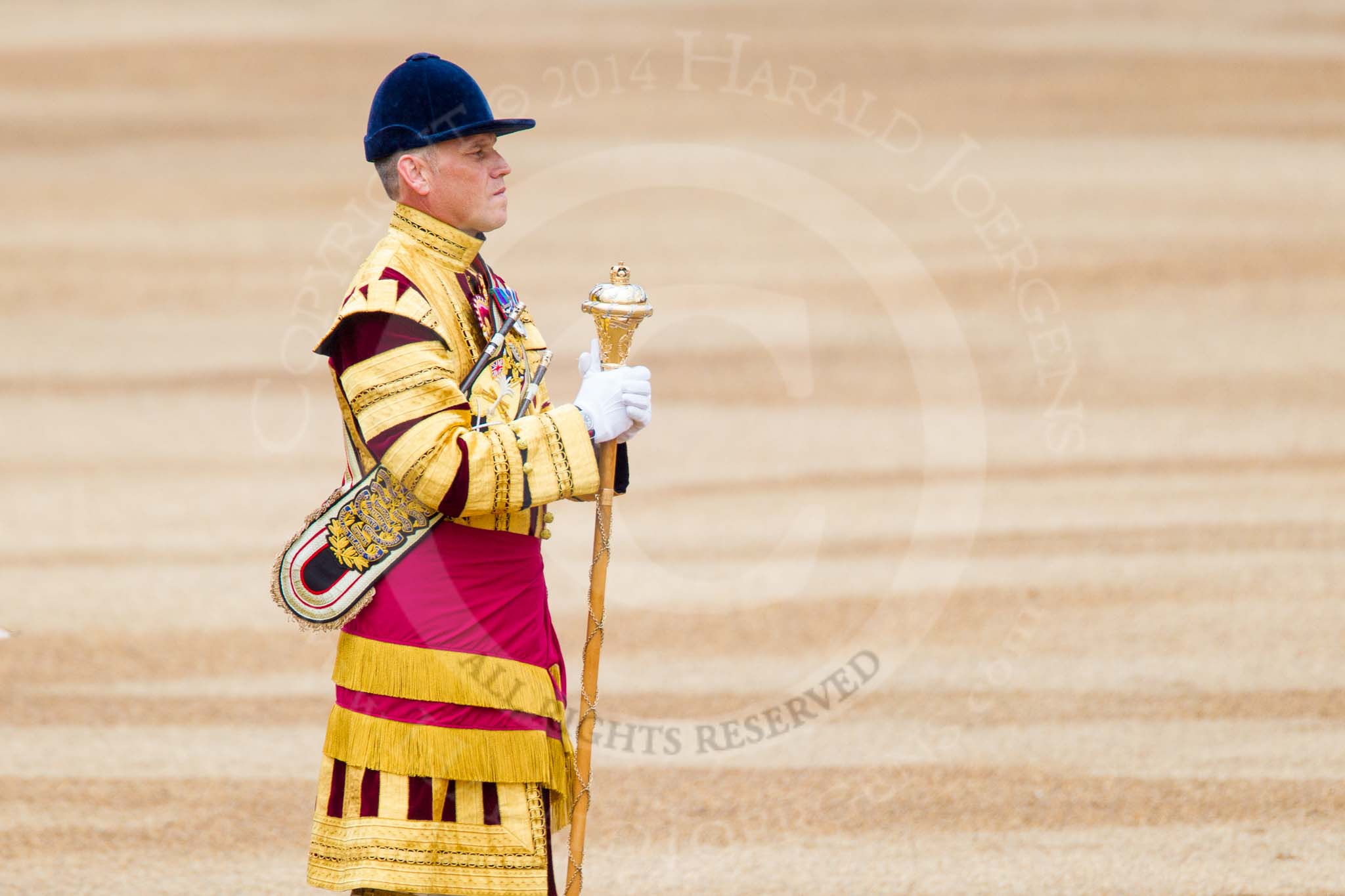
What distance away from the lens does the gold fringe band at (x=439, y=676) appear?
114 inches

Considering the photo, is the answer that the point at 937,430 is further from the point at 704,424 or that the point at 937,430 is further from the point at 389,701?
the point at 389,701

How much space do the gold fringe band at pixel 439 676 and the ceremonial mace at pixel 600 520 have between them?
132 mm

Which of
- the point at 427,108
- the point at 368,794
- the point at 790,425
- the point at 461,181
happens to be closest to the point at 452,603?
the point at 368,794

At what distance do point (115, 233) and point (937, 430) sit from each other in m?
6.08

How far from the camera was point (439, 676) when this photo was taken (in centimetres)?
290

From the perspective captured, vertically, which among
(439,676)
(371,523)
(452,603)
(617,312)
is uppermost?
(617,312)

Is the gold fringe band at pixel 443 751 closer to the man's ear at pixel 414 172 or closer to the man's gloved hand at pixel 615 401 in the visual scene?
the man's gloved hand at pixel 615 401

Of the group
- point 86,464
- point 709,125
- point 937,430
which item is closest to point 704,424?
point 937,430

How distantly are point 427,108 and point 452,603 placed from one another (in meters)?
0.81

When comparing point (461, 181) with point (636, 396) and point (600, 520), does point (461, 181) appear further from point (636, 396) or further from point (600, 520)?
point (600, 520)

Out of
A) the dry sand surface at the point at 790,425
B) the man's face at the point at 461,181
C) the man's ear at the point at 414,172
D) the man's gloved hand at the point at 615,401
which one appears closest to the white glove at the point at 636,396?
the man's gloved hand at the point at 615,401

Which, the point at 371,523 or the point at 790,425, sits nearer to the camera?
the point at 371,523

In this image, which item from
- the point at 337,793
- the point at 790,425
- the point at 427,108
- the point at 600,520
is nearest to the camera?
the point at 427,108

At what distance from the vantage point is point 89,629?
20.8 ft
